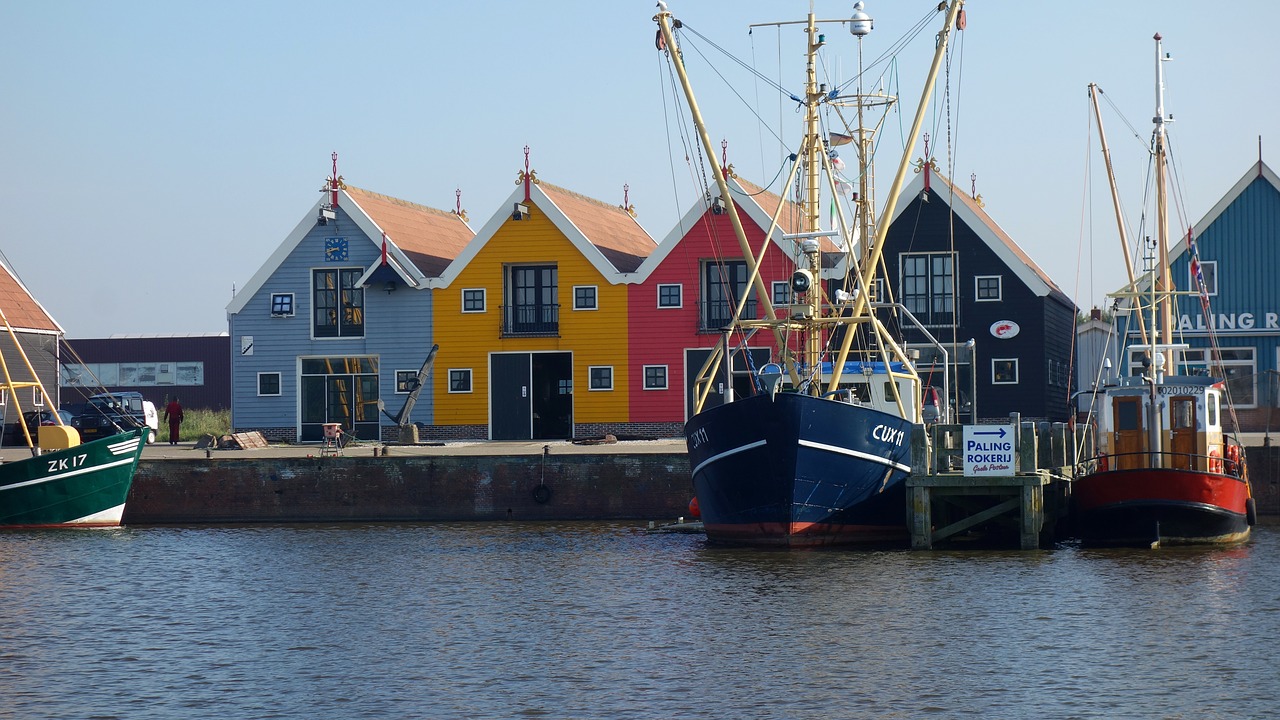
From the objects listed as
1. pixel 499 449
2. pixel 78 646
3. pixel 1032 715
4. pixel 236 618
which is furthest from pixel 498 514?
pixel 1032 715

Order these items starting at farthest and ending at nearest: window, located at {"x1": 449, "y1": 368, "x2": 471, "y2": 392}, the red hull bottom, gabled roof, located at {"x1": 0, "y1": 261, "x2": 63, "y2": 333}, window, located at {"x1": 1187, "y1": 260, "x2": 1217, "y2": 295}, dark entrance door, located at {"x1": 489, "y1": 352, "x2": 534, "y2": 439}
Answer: gabled roof, located at {"x1": 0, "y1": 261, "x2": 63, "y2": 333} → window, located at {"x1": 449, "y1": 368, "x2": 471, "y2": 392} → dark entrance door, located at {"x1": 489, "y1": 352, "x2": 534, "y2": 439} → window, located at {"x1": 1187, "y1": 260, "x2": 1217, "y2": 295} → the red hull bottom

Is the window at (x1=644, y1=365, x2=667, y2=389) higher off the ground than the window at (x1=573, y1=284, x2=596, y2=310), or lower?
lower

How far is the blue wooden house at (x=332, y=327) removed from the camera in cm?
4762

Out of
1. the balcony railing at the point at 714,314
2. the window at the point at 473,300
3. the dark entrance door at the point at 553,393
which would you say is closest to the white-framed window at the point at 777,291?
the balcony railing at the point at 714,314

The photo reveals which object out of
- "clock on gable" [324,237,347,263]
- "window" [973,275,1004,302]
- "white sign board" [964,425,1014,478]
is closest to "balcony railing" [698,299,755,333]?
"window" [973,275,1004,302]

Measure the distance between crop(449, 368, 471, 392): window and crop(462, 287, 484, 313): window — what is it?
1813 mm

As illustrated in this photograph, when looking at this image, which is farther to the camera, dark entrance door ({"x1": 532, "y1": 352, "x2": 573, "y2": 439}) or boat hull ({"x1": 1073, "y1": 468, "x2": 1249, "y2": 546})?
dark entrance door ({"x1": 532, "y1": 352, "x2": 573, "y2": 439})

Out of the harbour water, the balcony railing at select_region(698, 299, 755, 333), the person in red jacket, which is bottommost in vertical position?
the harbour water

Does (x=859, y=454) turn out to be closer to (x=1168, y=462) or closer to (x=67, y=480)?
(x=1168, y=462)

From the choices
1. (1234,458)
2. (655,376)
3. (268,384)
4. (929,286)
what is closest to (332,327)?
(268,384)

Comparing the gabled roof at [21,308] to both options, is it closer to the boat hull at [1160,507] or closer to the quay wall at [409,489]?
the quay wall at [409,489]

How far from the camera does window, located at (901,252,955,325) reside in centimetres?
4378

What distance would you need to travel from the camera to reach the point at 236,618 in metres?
22.7

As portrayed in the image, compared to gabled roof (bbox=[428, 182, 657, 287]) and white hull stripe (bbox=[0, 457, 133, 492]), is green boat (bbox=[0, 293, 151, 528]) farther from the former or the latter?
gabled roof (bbox=[428, 182, 657, 287])
